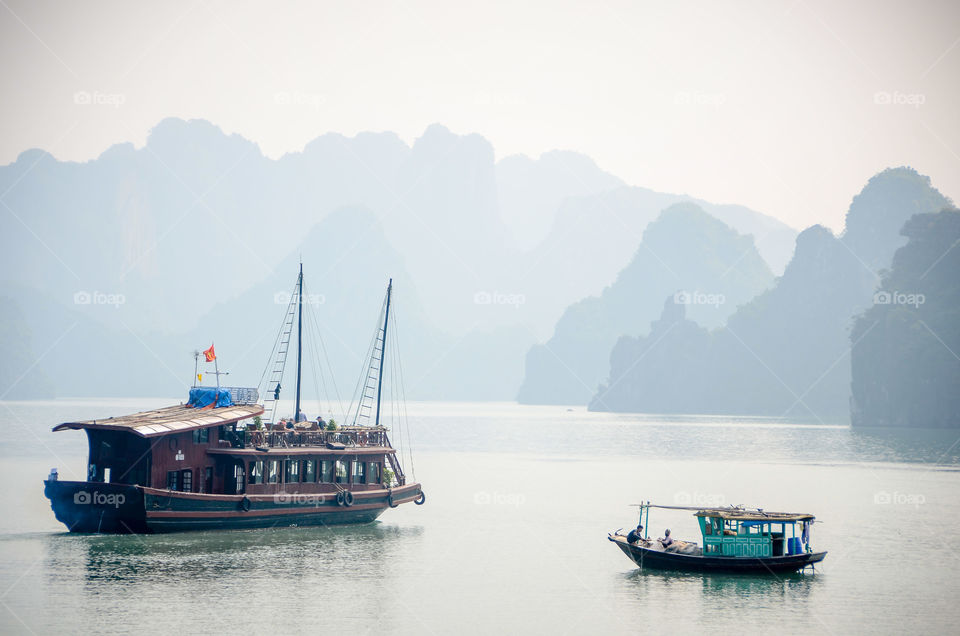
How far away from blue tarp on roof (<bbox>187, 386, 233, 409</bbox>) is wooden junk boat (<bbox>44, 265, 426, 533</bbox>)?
6 centimetres

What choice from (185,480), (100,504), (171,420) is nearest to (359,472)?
(185,480)

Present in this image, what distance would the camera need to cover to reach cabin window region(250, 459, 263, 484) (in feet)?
181

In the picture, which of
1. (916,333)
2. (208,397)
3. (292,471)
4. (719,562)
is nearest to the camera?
(719,562)

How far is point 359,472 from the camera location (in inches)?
2362

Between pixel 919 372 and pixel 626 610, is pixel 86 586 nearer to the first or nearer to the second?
pixel 626 610

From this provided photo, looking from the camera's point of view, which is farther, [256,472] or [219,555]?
[256,472]

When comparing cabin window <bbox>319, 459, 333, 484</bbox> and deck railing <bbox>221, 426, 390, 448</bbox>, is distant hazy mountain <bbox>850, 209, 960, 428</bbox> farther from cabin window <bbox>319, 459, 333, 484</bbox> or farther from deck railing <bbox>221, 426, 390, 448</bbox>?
cabin window <bbox>319, 459, 333, 484</bbox>

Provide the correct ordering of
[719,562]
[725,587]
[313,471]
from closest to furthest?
[725,587] < [719,562] < [313,471]

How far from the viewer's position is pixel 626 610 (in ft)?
134

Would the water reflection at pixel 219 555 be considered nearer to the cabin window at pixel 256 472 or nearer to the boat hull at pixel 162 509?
the boat hull at pixel 162 509

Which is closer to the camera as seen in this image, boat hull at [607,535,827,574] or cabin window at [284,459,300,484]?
boat hull at [607,535,827,574]

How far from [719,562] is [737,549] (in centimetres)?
115

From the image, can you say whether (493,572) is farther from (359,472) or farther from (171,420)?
(171,420)

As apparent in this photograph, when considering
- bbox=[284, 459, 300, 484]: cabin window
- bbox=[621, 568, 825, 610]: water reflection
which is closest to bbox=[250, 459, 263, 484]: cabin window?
bbox=[284, 459, 300, 484]: cabin window
